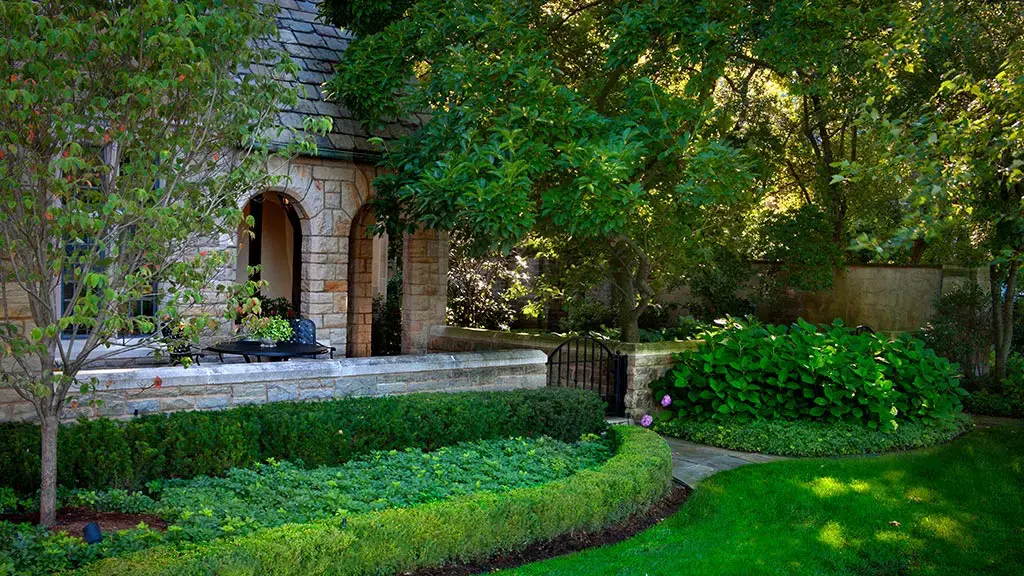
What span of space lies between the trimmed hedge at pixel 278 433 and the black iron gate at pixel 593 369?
178 centimetres

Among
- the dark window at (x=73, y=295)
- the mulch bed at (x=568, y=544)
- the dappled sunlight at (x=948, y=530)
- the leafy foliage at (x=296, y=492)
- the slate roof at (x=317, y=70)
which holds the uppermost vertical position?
the slate roof at (x=317, y=70)

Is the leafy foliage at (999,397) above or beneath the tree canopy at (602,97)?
beneath

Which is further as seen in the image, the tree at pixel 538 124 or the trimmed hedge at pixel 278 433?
the tree at pixel 538 124

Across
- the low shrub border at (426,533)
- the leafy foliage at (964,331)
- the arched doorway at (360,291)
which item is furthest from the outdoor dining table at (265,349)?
the leafy foliage at (964,331)

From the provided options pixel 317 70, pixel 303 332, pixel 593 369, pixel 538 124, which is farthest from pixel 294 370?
pixel 317 70

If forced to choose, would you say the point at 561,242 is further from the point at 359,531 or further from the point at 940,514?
the point at 359,531

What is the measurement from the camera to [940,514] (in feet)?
24.7

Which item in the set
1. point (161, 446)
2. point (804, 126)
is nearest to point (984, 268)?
point (804, 126)

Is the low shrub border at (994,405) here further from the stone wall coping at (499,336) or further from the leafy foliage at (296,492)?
the leafy foliage at (296,492)

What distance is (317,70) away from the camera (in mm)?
11930

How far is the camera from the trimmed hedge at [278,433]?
6039mm

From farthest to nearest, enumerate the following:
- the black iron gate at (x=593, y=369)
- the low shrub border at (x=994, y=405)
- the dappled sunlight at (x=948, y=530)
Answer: the low shrub border at (x=994, y=405) < the black iron gate at (x=593, y=369) < the dappled sunlight at (x=948, y=530)

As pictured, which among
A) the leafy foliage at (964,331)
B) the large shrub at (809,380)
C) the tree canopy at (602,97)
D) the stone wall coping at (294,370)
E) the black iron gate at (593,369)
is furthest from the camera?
the leafy foliage at (964,331)

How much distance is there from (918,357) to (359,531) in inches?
330
